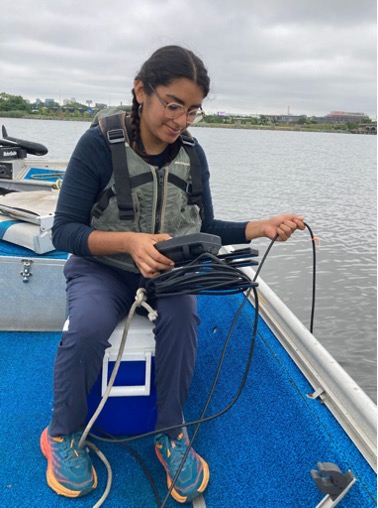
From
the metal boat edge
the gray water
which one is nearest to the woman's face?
the metal boat edge

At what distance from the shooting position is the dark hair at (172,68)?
4.88 feet

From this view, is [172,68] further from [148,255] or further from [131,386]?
[131,386]

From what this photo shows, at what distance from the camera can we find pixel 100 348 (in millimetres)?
1428

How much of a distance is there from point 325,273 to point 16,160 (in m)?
4.60

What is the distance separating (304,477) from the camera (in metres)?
1.42

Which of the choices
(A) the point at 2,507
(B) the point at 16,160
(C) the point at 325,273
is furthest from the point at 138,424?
(C) the point at 325,273

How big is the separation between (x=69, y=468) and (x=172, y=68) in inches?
50.8

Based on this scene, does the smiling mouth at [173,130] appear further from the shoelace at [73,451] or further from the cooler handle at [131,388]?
the shoelace at [73,451]

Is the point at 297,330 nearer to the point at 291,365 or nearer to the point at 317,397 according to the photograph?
the point at 291,365

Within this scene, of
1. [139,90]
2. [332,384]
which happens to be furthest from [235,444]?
[139,90]

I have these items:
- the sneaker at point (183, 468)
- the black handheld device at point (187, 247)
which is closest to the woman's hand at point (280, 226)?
the black handheld device at point (187, 247)

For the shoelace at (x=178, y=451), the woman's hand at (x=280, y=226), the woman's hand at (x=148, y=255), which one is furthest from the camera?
the woman's hand at (x=280, y=226)

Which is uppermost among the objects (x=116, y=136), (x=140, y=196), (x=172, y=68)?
(x=172, y=68)

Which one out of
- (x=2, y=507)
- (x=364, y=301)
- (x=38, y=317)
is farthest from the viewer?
(x=364, y=301)
